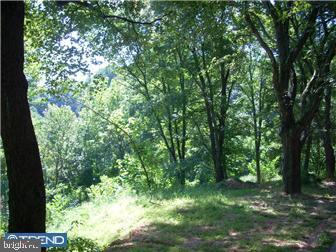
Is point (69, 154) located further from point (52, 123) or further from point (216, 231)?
point (216, 231)

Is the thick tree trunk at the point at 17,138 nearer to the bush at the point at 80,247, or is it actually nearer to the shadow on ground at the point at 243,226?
the bush at the point at 80,247

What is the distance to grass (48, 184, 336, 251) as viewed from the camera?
26.0 feet

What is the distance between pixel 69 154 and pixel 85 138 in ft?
8.63

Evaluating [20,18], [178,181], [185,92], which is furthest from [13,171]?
[178,181]

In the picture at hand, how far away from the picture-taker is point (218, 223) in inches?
381

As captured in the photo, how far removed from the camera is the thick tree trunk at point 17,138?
5559 millimetres

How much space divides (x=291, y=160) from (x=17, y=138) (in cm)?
958

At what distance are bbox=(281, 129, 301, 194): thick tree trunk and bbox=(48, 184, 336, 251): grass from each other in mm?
432

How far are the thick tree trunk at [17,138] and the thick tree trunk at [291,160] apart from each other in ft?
30.0

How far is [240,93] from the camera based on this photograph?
27.8 meters

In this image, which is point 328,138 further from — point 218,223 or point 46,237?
point 46,237

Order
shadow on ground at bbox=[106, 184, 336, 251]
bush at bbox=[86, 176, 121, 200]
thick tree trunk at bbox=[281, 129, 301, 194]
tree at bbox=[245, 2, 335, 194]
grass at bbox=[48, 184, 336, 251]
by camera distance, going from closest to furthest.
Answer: shadow on ground at bbox=[106, 184, 336, 251], grass at bbox=[48, 184, 336, 251], tree at bbox=[245, 2, 335, 194], thick tree trunk at bbox=[281, 129, 301, 194], bush at bbox=[86, 176, 121, 200]
